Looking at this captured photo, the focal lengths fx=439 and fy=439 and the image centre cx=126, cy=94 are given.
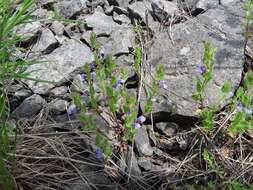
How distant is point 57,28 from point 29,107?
76 centimetres

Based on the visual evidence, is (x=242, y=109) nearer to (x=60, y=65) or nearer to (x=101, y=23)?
(x=60, y=65)

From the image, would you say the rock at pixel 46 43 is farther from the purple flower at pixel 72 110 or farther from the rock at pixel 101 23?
the purple flower at pixel 72 110

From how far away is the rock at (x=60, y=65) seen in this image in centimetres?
271

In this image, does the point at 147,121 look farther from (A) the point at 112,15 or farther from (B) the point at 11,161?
(A) the point at 112,15

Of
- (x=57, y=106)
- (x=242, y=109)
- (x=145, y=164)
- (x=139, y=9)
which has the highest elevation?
(x=139, y=9)

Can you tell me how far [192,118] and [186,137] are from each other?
0.11 meters

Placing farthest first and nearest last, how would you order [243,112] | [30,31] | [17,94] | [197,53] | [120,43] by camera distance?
[30,31]
[120,43]
[197,53]
[17,94]
[243,112]

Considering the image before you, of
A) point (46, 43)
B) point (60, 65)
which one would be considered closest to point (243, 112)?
point (60, 65)

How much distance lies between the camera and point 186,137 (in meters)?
2.46

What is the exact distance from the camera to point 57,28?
10.2ft

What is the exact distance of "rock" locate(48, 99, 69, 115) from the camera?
8.46 ft

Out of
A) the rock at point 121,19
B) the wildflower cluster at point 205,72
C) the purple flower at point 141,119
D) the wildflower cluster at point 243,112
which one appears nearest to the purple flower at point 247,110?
the wildflower cluster at point 243,112

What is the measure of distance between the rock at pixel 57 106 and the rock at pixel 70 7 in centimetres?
88

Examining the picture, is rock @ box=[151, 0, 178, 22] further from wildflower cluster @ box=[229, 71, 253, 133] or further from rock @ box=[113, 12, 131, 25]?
wildflower cluster @ box=[229, 71, 253, 133]
